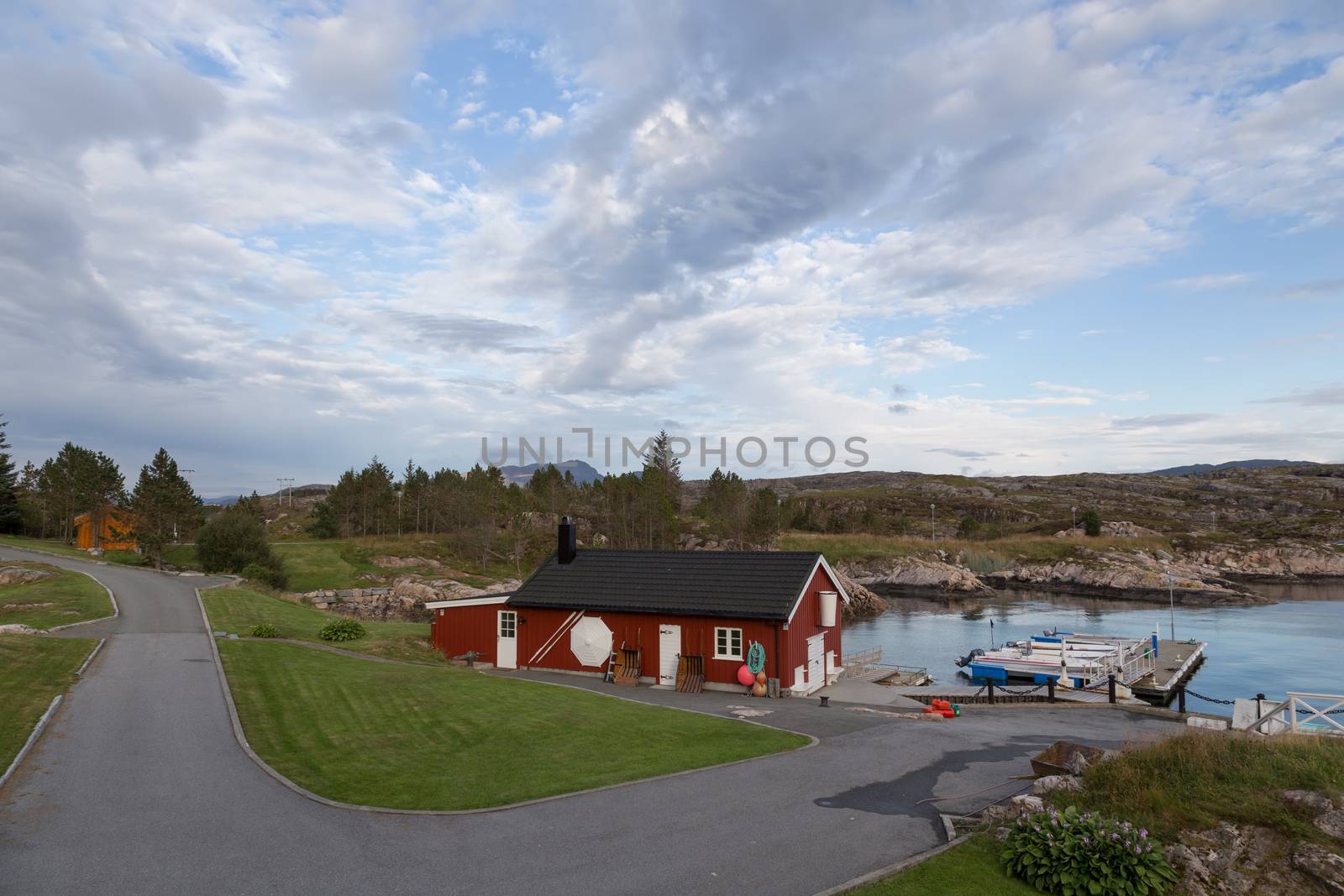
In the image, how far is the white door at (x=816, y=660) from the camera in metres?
27.5

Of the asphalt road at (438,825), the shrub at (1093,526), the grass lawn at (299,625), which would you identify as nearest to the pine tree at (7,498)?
the grass lawn at (299,625)

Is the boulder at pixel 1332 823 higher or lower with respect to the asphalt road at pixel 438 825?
higher

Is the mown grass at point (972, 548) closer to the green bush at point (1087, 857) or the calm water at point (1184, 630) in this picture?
the calm water at point (1184, 630)

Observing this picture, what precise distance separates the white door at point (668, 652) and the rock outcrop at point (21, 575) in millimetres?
36458

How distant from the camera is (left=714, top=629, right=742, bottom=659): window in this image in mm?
26391

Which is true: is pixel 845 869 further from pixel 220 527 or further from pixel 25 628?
pixel 220 527

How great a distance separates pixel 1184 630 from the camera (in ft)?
186

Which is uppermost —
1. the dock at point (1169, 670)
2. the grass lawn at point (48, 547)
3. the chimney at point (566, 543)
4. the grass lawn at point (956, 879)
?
the chimney at point (566, 543)

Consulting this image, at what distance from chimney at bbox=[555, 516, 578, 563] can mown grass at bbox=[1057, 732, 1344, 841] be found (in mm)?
23451

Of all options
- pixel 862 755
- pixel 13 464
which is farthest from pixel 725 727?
pixel 13 464

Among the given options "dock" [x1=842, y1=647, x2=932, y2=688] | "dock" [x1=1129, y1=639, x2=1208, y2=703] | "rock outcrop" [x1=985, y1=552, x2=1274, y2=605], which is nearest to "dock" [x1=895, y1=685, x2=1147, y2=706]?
"dock" [x1=842, y1=647, x2=932, y2=688]

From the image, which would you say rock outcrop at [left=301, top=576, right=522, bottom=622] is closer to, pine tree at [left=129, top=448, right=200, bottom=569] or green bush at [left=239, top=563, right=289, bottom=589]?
green bush at [left=239, top=563, right=289, bottom=589]


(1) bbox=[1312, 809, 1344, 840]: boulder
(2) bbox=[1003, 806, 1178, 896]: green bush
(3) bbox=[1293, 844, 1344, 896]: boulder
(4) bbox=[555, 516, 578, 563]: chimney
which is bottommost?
(2) bbox=[1003, 806, 1178, 896]: green bush

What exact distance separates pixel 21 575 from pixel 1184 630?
78409 mm
